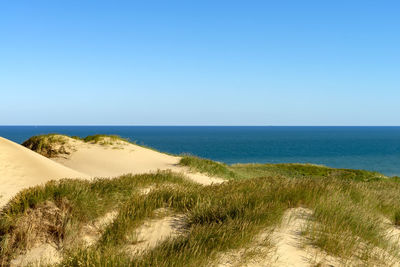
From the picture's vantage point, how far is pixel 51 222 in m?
7.71

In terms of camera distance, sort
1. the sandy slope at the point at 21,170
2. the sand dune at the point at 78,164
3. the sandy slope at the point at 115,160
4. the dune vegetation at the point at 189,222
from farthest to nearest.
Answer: the sandy slope at the point at 115,160, the sand dune at the point at 78,164, the sandy slope at the point at 21,170, the dune vegetation at the point at 189,222

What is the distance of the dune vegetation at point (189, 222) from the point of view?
536 centimetres

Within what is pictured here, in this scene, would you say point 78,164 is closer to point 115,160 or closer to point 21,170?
point 115,160

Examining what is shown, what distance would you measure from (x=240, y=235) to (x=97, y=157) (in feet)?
66.7

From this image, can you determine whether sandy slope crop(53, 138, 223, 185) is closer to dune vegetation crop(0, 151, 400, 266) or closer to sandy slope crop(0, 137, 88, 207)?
sandy slope crop(0, 137, 88, 207)

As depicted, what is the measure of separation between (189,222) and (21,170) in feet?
37.4

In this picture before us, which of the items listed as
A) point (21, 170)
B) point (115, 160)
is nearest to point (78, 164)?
point (115, 160)

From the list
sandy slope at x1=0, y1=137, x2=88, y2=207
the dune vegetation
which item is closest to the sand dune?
sandy slope at x1=0, y1=137, x2=88, y2=207

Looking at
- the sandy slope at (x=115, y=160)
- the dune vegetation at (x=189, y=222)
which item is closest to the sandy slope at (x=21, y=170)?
the sandy slope at (x=115, y=160)

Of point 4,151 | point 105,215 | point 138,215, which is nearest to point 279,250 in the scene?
point 138,215

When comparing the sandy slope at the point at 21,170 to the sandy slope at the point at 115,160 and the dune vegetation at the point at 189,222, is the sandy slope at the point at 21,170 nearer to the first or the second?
the sandy slope at the point at 115,160

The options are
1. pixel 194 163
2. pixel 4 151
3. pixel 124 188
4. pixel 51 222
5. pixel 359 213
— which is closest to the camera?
pixel 359 213

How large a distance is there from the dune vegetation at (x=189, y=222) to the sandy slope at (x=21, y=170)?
531 centimetres

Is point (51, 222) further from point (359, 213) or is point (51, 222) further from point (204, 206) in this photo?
point (359, 213)
